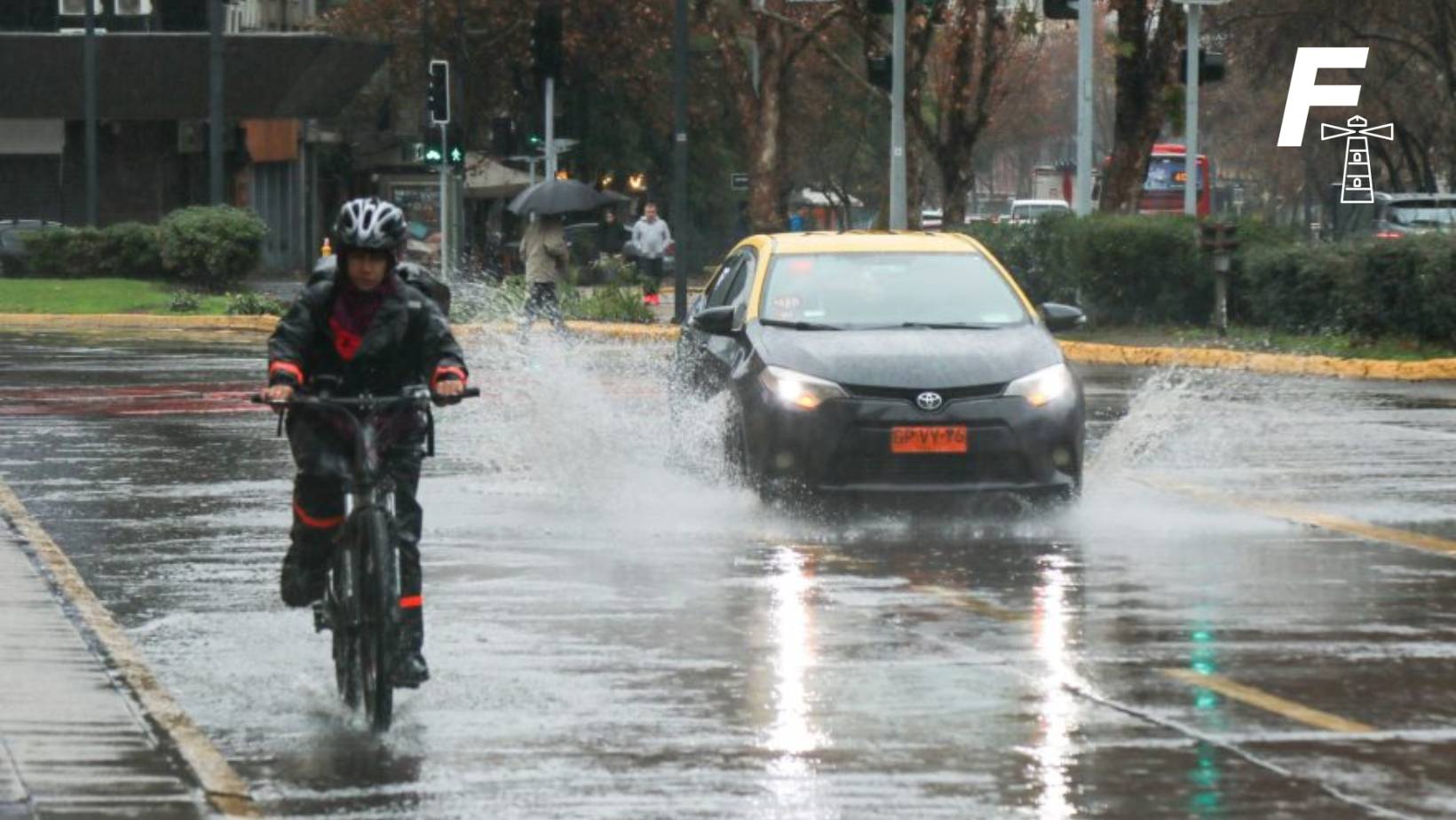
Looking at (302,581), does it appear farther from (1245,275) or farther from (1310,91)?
(1310,91)

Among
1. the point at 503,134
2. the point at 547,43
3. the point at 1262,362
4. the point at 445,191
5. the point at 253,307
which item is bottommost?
the point at 1262,362

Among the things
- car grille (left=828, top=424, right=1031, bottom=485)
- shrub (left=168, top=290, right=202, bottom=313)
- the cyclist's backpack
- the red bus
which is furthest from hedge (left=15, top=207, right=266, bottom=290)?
the red bus

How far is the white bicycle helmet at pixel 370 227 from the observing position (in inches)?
355

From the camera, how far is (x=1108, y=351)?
3095cm

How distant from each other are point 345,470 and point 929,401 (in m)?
5.59

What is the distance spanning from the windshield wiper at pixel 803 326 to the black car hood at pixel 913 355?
0.08 m

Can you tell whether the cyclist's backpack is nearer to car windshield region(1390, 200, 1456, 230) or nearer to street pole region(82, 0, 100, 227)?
street pole region(82, 0, 100, 227)

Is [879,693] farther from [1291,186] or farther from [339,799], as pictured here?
[1291,186]

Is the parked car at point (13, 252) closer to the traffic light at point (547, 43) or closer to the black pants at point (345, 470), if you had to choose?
the traffic light at point (547, 43)

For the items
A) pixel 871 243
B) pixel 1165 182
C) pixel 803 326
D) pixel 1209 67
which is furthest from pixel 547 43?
pixel 1165 182

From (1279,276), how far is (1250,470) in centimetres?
1382

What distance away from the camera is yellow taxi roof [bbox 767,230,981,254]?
16.5m

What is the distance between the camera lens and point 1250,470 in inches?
696

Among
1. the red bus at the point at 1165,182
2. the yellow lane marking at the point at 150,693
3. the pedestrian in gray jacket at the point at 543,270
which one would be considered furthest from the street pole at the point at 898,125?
the red bus at the point at 1165,182
